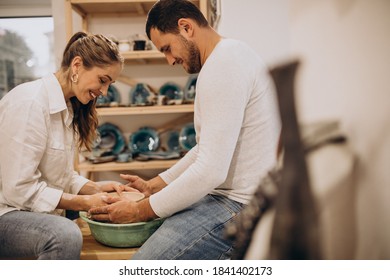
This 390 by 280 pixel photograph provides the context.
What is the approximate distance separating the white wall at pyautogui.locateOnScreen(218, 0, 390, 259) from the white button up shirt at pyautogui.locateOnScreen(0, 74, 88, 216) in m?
0.82

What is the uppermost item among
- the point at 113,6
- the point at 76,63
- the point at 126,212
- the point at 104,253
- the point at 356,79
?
the point at 113,6

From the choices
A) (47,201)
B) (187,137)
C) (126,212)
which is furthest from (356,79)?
(187,137)

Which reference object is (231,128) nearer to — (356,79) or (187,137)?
(356,79)

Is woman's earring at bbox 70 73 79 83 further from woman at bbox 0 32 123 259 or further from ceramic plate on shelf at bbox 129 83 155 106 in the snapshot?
ceramic plate on shelf at bbox 129 83 155 106

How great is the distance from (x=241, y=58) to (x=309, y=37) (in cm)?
22

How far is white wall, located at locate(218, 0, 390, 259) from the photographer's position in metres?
0.75

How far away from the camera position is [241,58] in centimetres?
94

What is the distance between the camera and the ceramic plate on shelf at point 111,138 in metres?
2.20

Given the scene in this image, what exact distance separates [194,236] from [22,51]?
96 cm

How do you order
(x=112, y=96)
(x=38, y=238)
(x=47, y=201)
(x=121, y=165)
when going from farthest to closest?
(x=112, y=96) → (x=121, y=165) → (x=47, y=201) → (x=38, y=238)

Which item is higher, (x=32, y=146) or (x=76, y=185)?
(x=32, y=146)

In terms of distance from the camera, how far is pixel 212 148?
0.91m

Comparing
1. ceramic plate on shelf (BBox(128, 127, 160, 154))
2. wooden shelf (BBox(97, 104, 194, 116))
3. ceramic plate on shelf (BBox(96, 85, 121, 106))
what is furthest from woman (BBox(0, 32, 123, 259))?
ceramic plate on shelf (BBox(128, 127, 160, 154))
